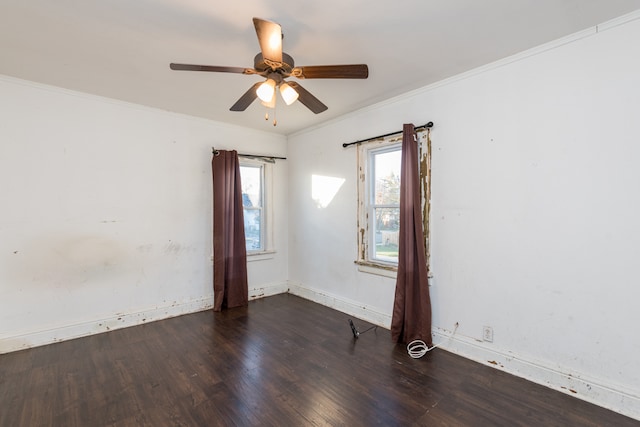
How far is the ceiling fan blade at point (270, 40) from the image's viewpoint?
1.55 meters

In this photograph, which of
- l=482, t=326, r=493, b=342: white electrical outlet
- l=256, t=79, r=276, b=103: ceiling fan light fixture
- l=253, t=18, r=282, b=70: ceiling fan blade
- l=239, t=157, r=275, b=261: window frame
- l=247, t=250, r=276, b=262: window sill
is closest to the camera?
l=253, t=18, r=282, b=70: ceiling fan blade

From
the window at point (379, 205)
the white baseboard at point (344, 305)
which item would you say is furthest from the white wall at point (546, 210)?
the white baseboard at point (344, 305)

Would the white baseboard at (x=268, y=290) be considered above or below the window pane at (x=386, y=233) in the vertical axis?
below

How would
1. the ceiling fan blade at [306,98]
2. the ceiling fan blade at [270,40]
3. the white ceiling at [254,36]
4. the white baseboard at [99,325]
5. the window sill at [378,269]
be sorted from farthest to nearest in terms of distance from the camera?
the window sill at [378,269]
the white baseboard at [99,325]
the ceiling fan blade at [306,98]
the white ceiling at [254,36]
the ceiling fan blade at [270,40]

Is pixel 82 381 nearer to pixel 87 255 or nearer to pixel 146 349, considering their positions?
pixel 146 349

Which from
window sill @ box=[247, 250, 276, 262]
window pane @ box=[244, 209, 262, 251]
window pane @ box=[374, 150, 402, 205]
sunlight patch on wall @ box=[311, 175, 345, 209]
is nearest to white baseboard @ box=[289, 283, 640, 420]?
window pane @ box=[374, 150, 402, 205]

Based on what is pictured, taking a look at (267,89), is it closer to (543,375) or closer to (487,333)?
(487,333)

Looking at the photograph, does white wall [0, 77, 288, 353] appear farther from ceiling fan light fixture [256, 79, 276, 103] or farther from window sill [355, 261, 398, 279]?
ceiling fan light fixture [256, 79, 276, 103]

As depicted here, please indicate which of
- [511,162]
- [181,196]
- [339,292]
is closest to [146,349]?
[181,196]

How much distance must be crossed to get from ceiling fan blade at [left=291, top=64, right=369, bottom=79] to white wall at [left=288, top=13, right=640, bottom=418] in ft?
2.90

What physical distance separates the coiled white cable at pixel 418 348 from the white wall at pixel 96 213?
2.62m

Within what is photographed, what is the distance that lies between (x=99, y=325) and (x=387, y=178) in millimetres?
3537

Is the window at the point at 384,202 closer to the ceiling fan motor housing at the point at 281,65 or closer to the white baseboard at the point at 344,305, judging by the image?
the white baseboard at the point at 344,305

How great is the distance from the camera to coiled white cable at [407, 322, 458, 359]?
2.73 m
